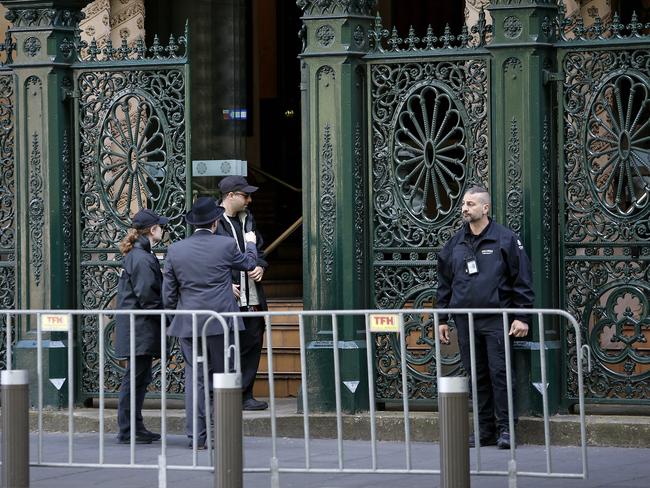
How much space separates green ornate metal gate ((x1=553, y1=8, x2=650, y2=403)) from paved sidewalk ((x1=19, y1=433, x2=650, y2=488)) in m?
0.73

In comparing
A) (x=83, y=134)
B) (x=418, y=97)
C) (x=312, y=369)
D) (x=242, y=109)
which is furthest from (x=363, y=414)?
(x=242, y=109)

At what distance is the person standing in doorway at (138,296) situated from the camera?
42.2 feet

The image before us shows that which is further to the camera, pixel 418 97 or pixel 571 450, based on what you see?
pixel 418 97

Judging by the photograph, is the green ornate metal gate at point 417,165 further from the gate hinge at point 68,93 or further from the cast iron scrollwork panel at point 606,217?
the gate hinge at point 68,93

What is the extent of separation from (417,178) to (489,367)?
6.04 feet

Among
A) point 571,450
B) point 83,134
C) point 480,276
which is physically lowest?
point 571,450

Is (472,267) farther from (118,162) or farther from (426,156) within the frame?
(118,162)

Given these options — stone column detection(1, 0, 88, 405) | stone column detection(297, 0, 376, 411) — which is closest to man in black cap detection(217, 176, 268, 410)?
stone column detection(297, 0, 376, 411)

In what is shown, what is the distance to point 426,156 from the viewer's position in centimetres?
1326

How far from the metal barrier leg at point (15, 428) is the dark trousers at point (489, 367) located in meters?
3.29

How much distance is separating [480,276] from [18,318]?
4.32 m

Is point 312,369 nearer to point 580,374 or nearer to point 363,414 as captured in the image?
point 363,414

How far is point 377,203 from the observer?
44.3 ft

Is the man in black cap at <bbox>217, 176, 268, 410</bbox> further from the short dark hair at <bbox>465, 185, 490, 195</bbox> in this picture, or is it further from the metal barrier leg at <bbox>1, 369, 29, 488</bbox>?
the metal barrier leg at <bbox>1, 369, 29, 488</bbox>
